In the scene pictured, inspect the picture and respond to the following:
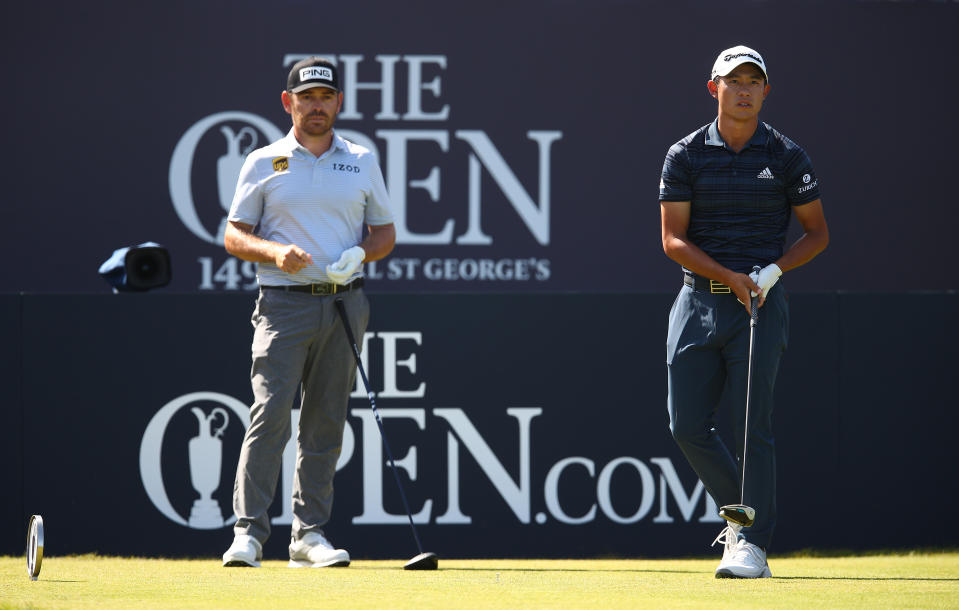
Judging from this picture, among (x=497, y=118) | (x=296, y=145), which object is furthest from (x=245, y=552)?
(x=497, y=118)

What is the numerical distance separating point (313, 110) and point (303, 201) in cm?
28

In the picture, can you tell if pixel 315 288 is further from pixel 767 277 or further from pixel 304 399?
pixel 767 277

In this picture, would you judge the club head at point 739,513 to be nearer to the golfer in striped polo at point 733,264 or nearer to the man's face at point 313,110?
the golfer in striped polo at point 733,264

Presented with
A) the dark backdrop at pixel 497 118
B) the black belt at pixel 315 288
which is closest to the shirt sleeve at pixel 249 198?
the black belt at pixel 315 288

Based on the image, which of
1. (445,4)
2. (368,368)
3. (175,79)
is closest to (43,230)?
(175,79)

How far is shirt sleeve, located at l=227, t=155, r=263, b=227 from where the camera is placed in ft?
13.6

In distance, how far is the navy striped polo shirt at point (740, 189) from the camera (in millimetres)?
3775

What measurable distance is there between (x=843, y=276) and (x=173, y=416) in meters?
3.95

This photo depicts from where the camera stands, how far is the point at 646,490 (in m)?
4.94

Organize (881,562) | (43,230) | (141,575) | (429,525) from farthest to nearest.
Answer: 1. (43,230)
2. (429,525)
3. (881,562)
4. (141,575)

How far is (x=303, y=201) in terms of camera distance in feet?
13.5

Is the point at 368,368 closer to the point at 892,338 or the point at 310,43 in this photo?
the point at 892,338

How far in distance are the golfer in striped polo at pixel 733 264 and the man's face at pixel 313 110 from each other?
3.54 ft

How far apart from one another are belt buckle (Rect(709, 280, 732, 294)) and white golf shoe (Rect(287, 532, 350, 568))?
1385 mm
